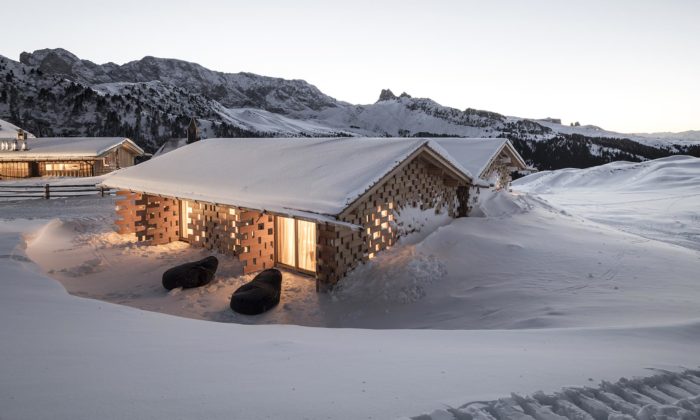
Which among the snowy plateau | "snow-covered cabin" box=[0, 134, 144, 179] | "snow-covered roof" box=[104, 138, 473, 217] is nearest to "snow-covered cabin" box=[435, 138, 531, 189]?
the snowy plateau

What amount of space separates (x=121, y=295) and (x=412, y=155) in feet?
27.5

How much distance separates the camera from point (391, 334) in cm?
692

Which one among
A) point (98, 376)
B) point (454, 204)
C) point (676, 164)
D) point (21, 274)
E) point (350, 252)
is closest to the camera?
point (98, 376)

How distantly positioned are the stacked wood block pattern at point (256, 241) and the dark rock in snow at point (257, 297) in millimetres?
1516

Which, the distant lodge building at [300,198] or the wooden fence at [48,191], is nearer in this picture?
the distant lodge building at [300,198]

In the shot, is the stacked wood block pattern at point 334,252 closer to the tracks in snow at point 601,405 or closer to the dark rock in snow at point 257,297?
the dark rock in snow at point 257,297

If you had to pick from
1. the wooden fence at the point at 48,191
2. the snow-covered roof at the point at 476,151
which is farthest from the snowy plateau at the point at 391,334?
the wooden fence at the point at 48,191

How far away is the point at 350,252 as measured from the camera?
11.3 metres

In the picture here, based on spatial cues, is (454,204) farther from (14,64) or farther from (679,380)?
(14,64)

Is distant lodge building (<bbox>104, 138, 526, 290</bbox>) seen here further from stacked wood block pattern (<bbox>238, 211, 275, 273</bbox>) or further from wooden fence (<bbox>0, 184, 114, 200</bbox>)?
wooden fence (<bbox>0, 184, 114, 200</bbox>)

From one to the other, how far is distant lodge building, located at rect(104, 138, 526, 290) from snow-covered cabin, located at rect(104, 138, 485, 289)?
0.11 ft

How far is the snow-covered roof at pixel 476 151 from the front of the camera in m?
20.2

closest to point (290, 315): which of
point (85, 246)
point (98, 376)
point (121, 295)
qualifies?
point (121, 295)

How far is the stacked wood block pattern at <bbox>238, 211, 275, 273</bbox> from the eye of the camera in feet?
40.8
